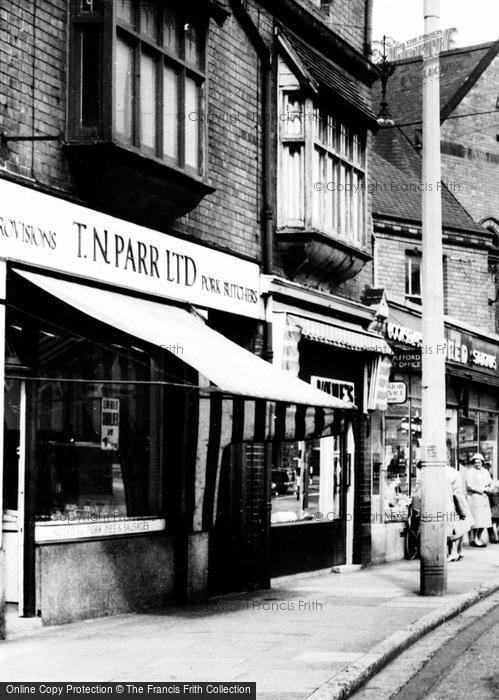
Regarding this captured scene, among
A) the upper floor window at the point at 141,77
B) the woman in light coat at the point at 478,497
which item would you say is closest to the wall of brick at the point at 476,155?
the woman in light coat at the point at 478,497

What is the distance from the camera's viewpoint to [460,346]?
2491cm

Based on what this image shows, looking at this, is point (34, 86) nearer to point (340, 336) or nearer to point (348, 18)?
point (340, 336)

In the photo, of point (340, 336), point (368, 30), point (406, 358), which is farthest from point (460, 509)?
point (368, 30)

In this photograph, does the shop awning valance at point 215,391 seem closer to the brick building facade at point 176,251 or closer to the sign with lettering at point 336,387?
the brick building facade at point 176,251

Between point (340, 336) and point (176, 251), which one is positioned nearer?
point (176, 251)

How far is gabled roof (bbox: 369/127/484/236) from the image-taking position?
27703mm

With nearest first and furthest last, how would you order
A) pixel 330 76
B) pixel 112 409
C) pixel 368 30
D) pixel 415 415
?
pixel 112 409
pixel 330 76
pixel 368 30
pixel 415 415

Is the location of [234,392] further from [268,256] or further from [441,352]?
[268,256]

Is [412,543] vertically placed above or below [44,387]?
below

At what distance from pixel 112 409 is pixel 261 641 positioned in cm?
331

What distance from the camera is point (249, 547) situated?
49.3 ft

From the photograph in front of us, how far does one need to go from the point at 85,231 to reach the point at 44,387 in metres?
1.52

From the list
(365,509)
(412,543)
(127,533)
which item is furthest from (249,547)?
(412,543)

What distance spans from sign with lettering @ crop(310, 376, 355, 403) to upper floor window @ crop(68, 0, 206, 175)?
4.69 metres
